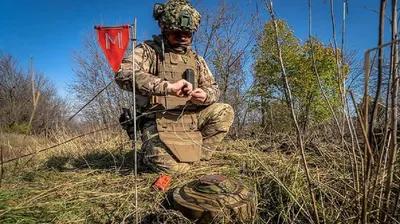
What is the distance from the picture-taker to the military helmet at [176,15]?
249 centimetres

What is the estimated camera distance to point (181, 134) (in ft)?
8.53

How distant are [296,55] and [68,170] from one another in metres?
22.6

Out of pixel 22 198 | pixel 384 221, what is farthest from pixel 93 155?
pixel 384 221

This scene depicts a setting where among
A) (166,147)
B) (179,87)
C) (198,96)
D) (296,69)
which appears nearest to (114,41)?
(179,87)

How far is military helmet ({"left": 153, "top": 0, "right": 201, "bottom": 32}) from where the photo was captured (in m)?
2.49

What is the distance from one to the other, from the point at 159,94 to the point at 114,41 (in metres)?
0.79

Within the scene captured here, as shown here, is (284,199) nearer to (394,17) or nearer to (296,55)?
(394,17)

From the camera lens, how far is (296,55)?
22922 millimetres

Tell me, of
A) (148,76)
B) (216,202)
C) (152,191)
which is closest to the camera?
(216,202)

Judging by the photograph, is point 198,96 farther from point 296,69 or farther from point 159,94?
point 296,69

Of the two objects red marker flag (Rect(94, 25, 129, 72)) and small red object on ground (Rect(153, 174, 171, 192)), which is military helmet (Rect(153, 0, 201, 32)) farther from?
small red object on ground (Rect(153, 174, 171, 192))

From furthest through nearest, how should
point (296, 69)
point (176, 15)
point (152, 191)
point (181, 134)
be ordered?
point (296, 69)
point (181, 134)
point (176, 15)
point (152, 191)

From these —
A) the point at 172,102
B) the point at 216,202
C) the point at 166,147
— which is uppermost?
the point at 172,102

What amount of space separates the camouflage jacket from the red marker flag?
2.26 ft
